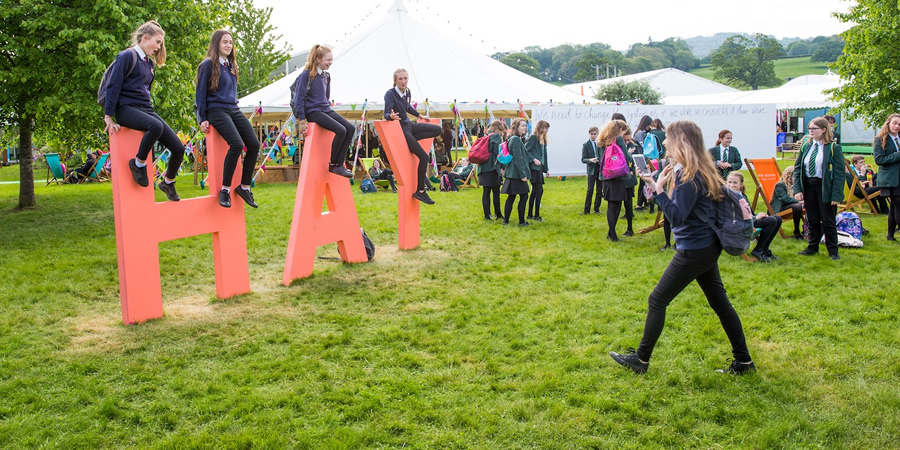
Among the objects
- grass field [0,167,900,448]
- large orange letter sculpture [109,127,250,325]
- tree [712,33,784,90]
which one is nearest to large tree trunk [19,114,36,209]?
grass field [0,167,900,448]

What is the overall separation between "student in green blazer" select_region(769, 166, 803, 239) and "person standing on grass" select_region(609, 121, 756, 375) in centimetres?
544

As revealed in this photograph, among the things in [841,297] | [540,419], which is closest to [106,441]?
[540,419]

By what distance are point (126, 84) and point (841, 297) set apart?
6505 mm

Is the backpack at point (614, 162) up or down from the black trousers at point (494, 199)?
up

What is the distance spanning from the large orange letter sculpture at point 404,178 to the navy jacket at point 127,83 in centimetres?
310

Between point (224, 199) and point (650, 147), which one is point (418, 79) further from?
point (224, 199)

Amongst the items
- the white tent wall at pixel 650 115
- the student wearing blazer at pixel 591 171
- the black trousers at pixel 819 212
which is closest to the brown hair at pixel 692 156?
the black trousers at pixel 819 212

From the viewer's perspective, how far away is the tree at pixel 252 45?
31.2m

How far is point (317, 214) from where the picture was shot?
7.00 m

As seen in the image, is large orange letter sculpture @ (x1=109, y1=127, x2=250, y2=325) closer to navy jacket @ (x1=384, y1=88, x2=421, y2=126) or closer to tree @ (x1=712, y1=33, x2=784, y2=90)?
navy jacket @ (x1=384, y1=88, x2=421, y2=126)

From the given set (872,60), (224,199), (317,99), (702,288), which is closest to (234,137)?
(224,199)

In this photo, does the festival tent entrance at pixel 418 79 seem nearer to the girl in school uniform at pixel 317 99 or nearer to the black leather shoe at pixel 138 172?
the girl in school uniform at pixel 317 99

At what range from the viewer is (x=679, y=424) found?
140 inches

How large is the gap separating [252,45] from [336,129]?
27336 mm
